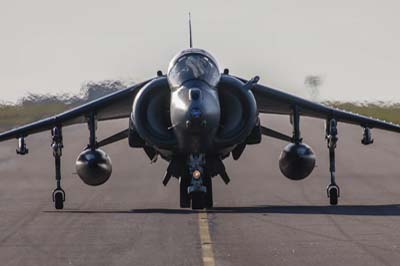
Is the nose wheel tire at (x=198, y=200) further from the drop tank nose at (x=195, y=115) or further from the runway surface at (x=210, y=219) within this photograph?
the drop tank nose at (x=195, y=115)

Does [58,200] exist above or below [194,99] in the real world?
below

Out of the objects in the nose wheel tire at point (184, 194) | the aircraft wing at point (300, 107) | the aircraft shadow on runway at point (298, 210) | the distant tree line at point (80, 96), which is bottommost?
the aircraft shadow on runway at point (298, 210)

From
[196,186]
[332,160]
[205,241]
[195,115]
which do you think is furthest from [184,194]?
[205,241]

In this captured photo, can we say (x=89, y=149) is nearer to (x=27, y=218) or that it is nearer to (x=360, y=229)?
(x=27, y=218)

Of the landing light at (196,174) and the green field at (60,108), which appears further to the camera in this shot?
the green field at (60,108)

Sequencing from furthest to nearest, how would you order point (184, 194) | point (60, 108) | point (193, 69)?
point (60, 108) < point (184, 194) < point (193, 69)

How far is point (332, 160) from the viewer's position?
866 inches

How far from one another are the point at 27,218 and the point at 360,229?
5.78 m

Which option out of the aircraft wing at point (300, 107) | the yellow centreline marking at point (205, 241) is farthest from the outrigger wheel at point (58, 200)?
the aircraft wing at point (300, 107)

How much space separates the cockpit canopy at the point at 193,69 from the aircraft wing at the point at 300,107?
2190 mm

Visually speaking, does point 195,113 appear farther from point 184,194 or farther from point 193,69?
point 184,194

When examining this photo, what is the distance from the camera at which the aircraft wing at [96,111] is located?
2189 cm

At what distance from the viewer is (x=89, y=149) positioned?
21.9 meters

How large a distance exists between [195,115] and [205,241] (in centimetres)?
315
